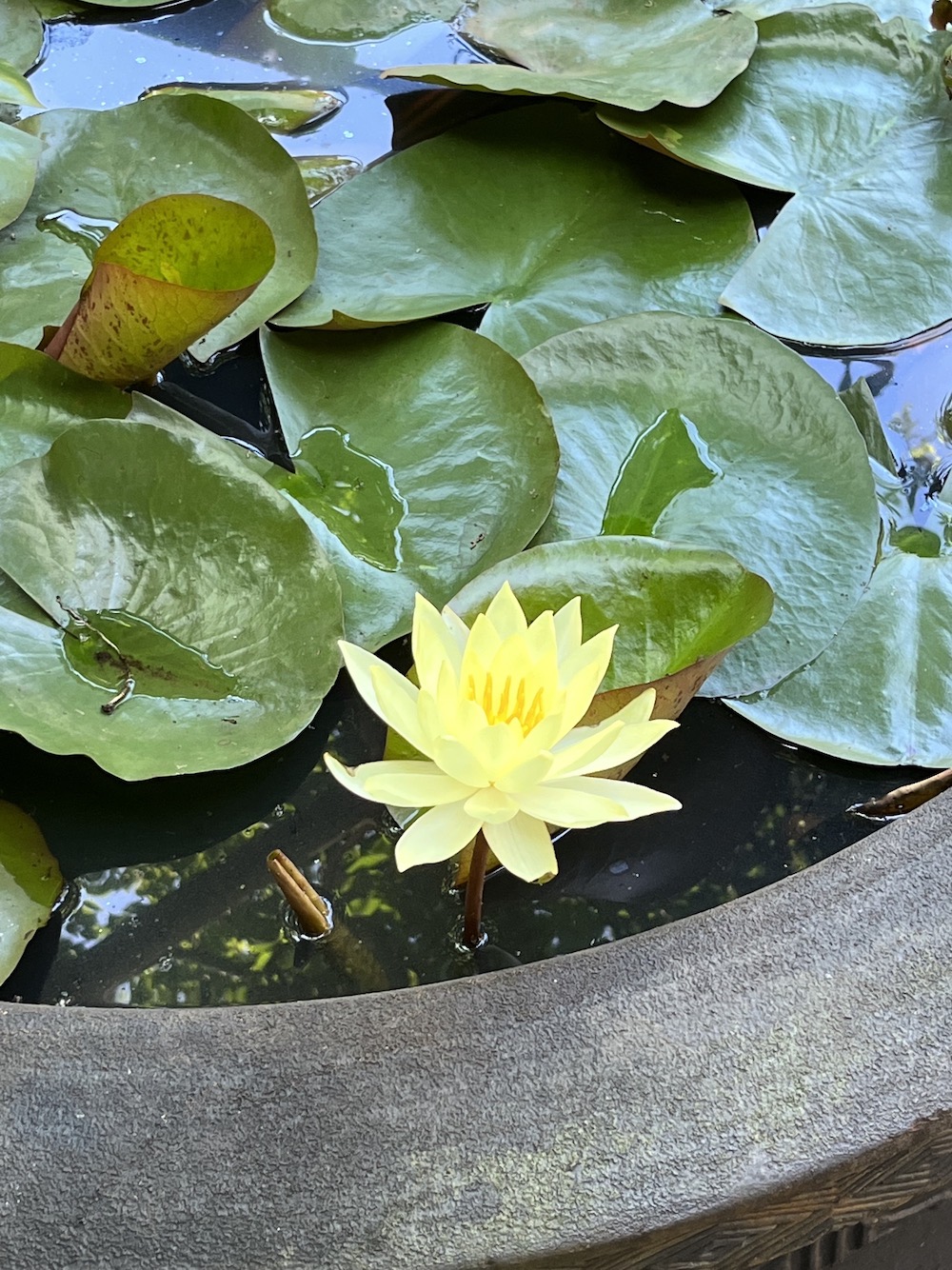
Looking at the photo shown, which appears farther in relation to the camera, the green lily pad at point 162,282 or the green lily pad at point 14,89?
the green lily pad at point 14,89

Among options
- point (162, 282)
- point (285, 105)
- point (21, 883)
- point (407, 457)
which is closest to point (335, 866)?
point (21, 883)

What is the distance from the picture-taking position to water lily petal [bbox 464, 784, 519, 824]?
22.1 inches

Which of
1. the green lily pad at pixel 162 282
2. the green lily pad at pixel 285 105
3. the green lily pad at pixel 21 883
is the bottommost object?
the green lily pad at pixel 21 883

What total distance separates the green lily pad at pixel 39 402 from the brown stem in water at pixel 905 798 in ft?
2.19

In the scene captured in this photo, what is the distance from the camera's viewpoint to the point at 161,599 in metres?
0.84

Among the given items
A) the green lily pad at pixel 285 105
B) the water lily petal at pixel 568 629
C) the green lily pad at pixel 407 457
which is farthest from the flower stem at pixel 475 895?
the green lily pad at pixel 285 105

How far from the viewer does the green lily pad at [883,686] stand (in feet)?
2.68

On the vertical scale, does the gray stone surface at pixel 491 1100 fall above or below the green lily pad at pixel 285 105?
below

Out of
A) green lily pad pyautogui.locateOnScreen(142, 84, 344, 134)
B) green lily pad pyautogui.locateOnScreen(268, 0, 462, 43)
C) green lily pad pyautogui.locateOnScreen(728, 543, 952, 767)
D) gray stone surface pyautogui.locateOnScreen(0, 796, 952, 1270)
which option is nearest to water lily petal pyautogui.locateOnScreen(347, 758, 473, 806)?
gray stone surface pyautogui.locateOnScreen(0, 796, 952, 1270)

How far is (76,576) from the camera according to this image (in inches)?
33.0

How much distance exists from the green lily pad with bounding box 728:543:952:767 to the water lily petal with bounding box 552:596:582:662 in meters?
0.24

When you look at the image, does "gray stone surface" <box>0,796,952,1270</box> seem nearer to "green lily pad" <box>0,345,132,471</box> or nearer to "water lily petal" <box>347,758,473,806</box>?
"water lily petal" <box>347,758,473,806</box>

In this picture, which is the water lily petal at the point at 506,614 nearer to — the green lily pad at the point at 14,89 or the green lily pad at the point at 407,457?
the green lily pad at the point at 407,457

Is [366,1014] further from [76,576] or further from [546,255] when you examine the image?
[546,255]
